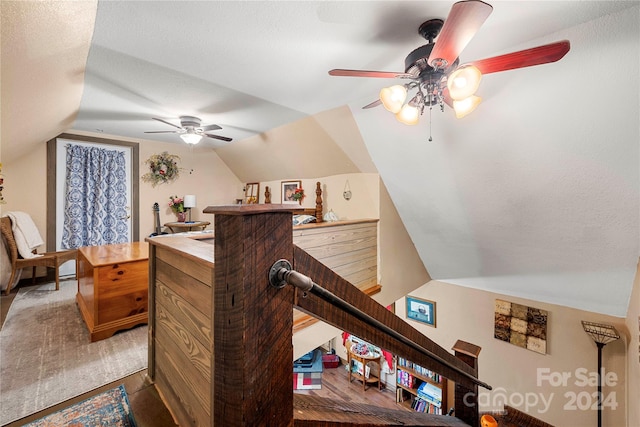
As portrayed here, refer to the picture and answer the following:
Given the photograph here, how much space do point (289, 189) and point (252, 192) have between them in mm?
1163

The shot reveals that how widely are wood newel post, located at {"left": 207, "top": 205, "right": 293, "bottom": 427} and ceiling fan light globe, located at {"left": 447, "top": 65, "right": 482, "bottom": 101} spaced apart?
116 centimetres

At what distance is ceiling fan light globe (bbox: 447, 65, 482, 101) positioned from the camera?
47.6 inches

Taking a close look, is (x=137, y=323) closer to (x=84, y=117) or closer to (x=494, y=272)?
(x=84, y=117)

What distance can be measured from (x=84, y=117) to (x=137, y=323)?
9.01 feet

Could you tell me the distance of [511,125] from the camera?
213 cm

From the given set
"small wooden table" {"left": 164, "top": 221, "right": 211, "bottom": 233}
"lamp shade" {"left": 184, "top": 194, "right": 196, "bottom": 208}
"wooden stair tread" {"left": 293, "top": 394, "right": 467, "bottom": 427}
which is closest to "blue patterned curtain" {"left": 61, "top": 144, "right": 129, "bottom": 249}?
"small wooden table" {"left": 164, "top": 221, "right": 211, "bottom": 233}

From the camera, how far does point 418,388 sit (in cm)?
488

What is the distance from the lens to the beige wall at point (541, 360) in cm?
303

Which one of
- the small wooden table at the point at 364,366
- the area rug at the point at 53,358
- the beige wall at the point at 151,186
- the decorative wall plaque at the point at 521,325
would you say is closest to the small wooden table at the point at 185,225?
the beige wall at the point at 151,186

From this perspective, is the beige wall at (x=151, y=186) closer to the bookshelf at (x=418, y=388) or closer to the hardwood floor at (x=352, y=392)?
the hardwood floor at (x=352, y=392)

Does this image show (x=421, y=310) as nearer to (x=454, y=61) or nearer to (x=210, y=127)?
(x=454, y=61)

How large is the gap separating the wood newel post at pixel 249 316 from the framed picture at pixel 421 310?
4663 mm

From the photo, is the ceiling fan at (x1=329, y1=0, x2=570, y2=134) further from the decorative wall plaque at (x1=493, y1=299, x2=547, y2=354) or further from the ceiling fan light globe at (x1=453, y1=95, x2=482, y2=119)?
the decorative wall plaque at (x1=493, y1=299, x2=547, y2=354)

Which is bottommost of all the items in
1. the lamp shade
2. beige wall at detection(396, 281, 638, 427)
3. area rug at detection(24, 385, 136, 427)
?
beige wall at detection(396, 281, 638, 427)
